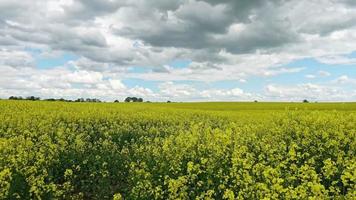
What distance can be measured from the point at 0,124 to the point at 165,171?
11.2 meters

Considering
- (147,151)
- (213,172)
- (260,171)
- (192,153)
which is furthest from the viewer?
(147,151)

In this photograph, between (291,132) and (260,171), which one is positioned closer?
(260,171)

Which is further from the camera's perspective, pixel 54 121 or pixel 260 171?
pixel 54 121

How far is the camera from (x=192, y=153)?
41.0 ft

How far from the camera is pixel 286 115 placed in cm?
1672

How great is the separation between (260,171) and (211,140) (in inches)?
138

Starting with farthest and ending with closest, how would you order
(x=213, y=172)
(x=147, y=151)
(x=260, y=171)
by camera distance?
(x=147, y=151), (x=213, y=172), (x=260, y=171)

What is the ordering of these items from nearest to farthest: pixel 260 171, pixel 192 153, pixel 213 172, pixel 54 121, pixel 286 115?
pixel 260 171, pixel 213 172, pixel 192 153, pixel 286 115, pixel 54 121

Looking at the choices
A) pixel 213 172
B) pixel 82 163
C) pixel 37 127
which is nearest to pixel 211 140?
pixel 213 172

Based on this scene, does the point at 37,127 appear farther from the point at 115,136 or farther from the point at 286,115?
the point at 286,115

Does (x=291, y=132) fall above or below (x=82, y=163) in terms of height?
above

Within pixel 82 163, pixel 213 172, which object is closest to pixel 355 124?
pixel 213 172

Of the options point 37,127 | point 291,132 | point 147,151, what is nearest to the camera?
point 147,151

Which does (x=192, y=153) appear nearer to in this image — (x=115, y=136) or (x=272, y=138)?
(x=272, y=138)
